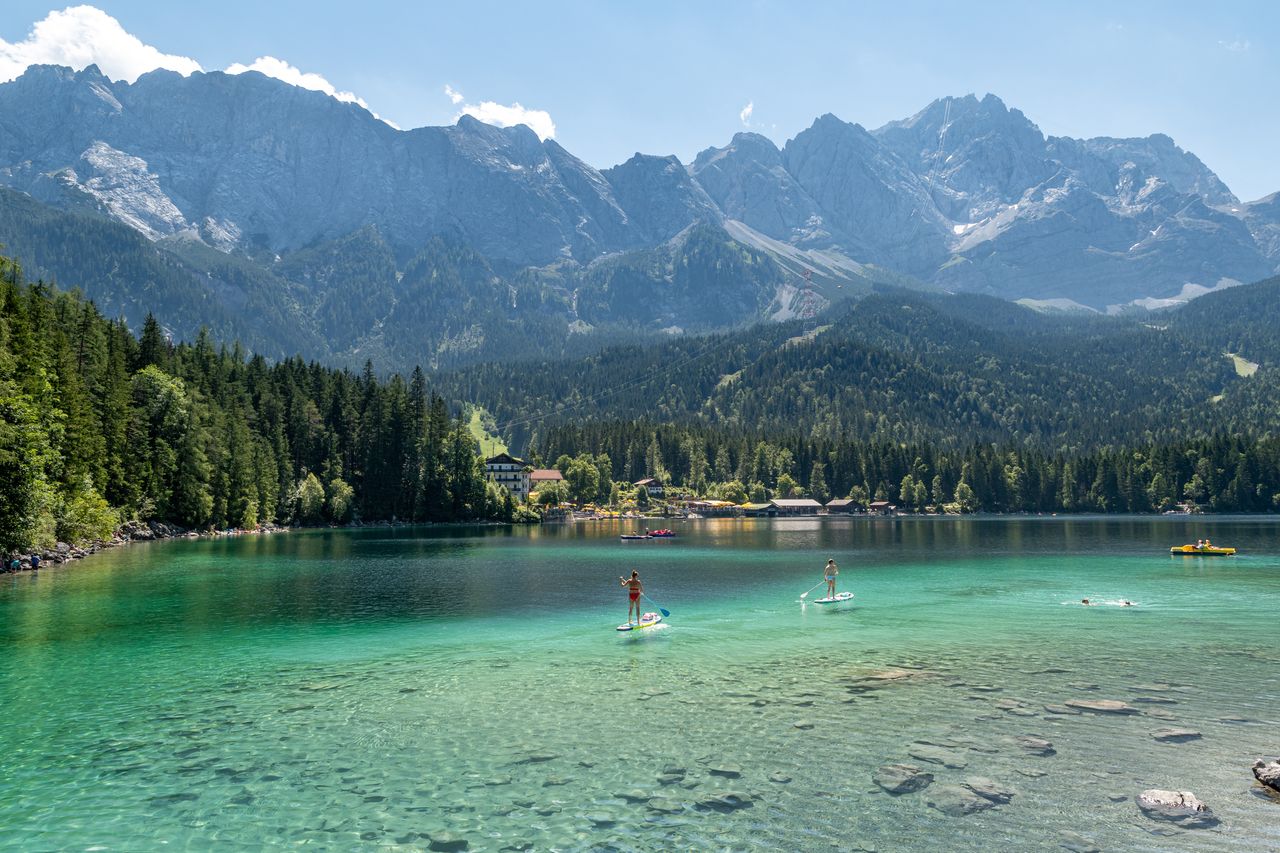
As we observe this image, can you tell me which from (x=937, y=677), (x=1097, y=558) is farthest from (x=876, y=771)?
(x=1097, y=558)

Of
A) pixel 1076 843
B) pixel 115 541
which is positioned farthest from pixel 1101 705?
pixel 115 541

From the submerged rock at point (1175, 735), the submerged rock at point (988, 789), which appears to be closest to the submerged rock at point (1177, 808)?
the submerged rock at point (988, 789)

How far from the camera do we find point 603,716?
2866 cm

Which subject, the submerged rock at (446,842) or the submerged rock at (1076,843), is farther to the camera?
the submerged rock at (446,842)

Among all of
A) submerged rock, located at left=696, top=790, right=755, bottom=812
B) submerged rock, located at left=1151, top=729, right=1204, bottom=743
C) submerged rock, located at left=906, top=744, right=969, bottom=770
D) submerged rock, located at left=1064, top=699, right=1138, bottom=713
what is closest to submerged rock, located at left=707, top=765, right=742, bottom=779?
submerged rock, located at left=696, top=790, right=755, bottom=812

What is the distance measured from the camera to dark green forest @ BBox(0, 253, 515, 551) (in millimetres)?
71625

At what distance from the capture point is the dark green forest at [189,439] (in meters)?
71.6

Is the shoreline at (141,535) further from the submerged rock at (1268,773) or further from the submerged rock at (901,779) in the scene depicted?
the submerged rock at (1268,773)

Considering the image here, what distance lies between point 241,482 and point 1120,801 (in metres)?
130

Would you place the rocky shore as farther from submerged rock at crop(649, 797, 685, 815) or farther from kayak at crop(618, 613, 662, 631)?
submerged rock at crop(649, 797, 685, 815)

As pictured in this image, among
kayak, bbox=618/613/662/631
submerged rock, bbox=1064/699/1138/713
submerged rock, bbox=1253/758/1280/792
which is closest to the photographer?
submerged rock, bbox=1253/758/1280/792

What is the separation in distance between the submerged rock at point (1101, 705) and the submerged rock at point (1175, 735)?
238 cm

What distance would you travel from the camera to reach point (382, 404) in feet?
568

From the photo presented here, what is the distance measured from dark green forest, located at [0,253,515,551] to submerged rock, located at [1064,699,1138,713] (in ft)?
229
